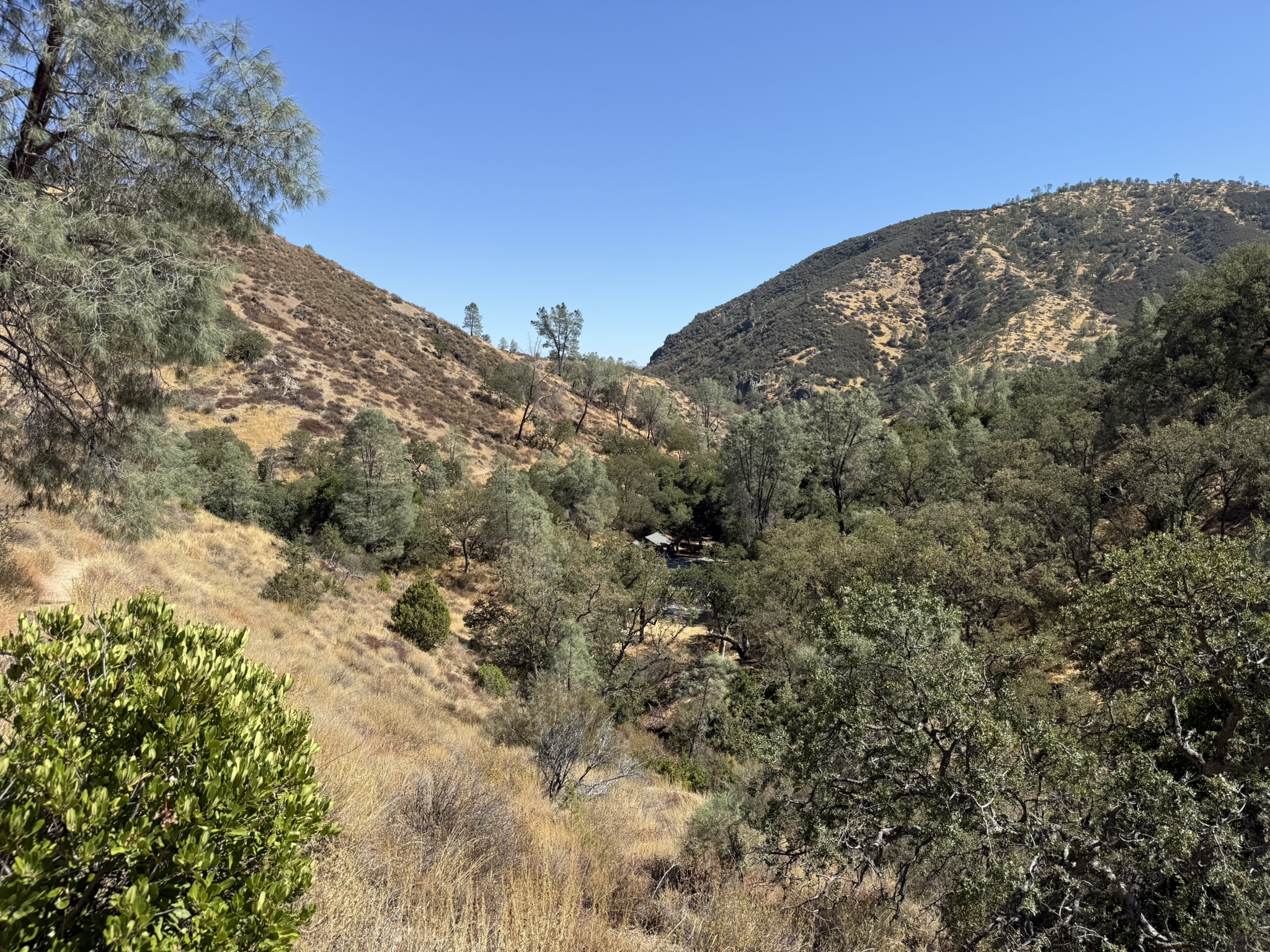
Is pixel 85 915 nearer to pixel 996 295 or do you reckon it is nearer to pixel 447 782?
pixel 447 782

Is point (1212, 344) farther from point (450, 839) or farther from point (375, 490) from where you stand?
point (375, 490)

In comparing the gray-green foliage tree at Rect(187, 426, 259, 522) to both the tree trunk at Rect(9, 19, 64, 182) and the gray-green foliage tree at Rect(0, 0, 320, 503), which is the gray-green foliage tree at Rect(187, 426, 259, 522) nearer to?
the gray-green foliage tree at Rect(0, 0, 320, 503)

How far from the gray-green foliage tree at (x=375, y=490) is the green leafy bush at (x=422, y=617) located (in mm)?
9254

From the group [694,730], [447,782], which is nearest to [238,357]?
[694,730]

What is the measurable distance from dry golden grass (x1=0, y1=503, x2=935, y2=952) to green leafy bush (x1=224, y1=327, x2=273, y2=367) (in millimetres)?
34613

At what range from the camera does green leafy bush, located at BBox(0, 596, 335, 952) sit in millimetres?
1804

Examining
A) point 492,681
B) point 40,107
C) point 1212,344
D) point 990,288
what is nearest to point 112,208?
point 40,107

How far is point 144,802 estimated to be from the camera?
2.01 metres

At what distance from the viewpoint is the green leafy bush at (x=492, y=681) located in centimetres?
1725

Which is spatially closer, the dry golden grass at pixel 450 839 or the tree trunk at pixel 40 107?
the dry golden grass at pixel 450 839

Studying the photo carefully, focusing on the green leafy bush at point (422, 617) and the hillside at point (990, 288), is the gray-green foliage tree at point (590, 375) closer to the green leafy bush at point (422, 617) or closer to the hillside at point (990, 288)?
the green leafy bush at point (422, 617)

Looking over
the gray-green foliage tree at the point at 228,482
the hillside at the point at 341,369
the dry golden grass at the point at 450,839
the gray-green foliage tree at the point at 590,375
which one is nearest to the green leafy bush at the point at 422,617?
the dry golden grass at the point at 450,839

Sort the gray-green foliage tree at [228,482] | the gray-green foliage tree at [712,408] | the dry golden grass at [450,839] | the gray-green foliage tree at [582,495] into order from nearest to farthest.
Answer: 1. the dry golden grass at [450,839]
2. the gray-green foliage tree at [228,482]
3. the gray-green foliage tree at [582,495]
4. the gray-green foliage tree at [712,408]

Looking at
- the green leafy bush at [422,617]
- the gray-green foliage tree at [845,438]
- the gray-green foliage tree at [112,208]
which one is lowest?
the green leafy bush at [422,617]
